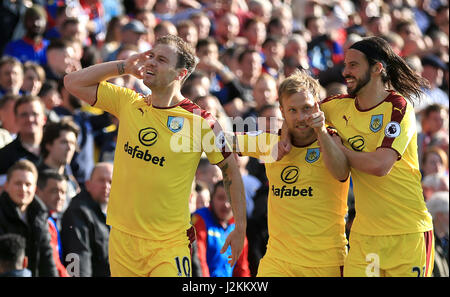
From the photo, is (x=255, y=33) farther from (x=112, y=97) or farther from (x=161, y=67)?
(x=161, y=67)

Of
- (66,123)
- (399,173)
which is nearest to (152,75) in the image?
(399,173)

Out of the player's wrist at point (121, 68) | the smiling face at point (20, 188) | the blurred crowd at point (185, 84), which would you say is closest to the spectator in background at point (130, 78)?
the blurred crowd at point (185, 84)

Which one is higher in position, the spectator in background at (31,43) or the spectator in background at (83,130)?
the spectator in background at (31,43)

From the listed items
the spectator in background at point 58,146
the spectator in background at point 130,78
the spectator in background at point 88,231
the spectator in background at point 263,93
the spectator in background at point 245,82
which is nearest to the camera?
the spectator in background at point 88,231

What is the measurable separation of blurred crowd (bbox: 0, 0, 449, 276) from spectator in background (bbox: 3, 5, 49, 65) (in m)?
0.02

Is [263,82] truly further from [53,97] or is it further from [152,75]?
[152,75]

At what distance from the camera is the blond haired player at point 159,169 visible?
6.36 m

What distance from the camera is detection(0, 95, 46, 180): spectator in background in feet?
29.8

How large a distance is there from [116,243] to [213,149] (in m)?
1.05

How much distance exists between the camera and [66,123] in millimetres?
9156

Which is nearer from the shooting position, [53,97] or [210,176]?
[210,176]

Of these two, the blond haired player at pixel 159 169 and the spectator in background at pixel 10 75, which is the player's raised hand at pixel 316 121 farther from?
the spectator in background at pixel 10 75

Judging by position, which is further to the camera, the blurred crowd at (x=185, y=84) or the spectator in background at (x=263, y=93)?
the spectator in background at (x=263, y=93)

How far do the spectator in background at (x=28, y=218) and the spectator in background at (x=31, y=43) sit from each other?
13.4ft
